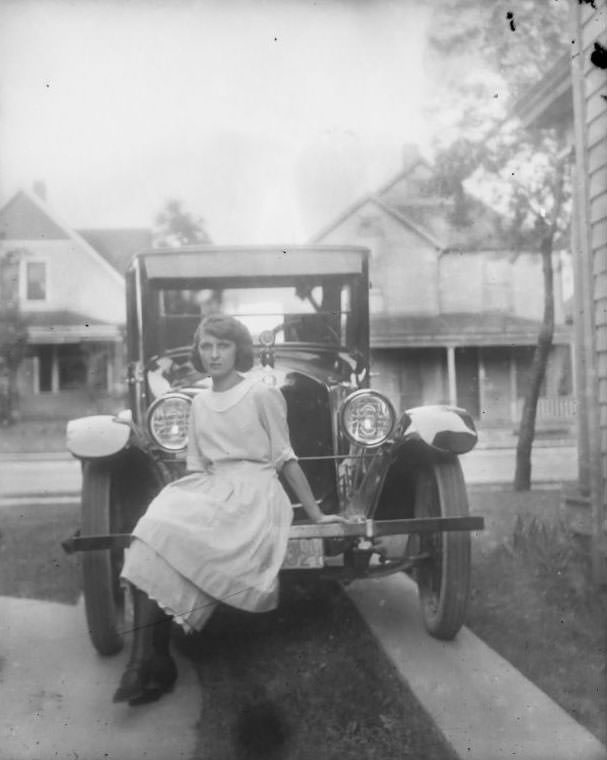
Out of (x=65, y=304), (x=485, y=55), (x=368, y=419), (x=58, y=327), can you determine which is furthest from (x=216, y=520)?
(x=485, y=55)

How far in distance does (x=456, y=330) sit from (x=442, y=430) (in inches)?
57.2

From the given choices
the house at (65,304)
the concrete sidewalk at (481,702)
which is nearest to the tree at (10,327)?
the house at (65,304)

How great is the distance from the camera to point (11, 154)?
9.74ft

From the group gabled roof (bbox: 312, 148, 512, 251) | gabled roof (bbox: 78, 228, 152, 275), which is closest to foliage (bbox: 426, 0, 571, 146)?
gabled roof (bbox: 312, 148, 512, 251)

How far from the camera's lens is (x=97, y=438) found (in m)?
2.94

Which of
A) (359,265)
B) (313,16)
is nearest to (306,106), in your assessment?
(313,16)

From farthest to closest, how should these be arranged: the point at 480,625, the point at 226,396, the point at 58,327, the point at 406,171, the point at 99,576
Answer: the point at 406,171 < the point at 58,327 < the point at 480,625 < the point at 99,576 < the point at 226,396

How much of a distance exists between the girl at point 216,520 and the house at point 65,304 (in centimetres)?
102

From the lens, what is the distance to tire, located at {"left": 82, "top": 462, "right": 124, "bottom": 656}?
9.55ft

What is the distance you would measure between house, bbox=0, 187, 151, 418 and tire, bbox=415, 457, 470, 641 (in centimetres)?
186

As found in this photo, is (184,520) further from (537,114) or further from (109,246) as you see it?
(537,114)

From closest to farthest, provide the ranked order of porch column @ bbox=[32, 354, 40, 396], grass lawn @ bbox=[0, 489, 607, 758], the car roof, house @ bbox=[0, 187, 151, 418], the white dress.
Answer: the white dress → grass lawn @ bbox=[0, 489, 607, 758] → house @ bbox=[0, 187, 151, 418] → porch column @ bbox=[32, 354, 40, 396] → the car roof

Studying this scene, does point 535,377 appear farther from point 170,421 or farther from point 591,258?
point 170,421

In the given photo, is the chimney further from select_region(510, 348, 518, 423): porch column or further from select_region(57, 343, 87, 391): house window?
select_region(510, 348, 518, 423): porch column
